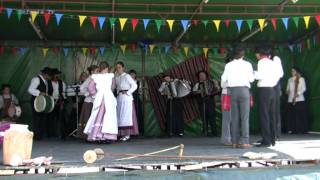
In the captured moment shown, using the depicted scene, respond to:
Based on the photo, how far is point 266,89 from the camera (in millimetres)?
6781

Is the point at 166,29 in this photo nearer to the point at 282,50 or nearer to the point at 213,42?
the point at 213,42

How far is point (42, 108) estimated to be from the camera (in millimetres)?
9125

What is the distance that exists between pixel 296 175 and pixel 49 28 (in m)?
6.49

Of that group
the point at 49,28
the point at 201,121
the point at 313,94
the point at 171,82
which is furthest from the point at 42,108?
the point at 313,94

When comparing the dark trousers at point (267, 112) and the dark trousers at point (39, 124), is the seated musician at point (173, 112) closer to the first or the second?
the dark trousers at point (39, 124)

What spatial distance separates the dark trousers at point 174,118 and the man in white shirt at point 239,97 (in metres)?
3.78

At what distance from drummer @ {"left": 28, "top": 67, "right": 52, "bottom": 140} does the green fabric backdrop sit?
4.19 feet

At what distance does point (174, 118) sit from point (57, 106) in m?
2.62

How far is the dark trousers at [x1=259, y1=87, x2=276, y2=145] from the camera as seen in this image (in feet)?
22.1

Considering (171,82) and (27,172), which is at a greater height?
(171,82)

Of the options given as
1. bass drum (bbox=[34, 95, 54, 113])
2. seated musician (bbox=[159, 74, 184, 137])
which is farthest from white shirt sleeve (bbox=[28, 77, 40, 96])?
seated musician (bbox=[159, 74, 184, 137])

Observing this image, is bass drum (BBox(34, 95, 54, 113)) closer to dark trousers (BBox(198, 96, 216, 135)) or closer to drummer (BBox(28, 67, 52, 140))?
drummer (BBox(28, 67, 52, 140))

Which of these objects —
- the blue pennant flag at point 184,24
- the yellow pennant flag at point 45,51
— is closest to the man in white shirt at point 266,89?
the blue pennant flag at point 184,24

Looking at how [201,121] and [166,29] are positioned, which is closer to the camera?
[166,29]
